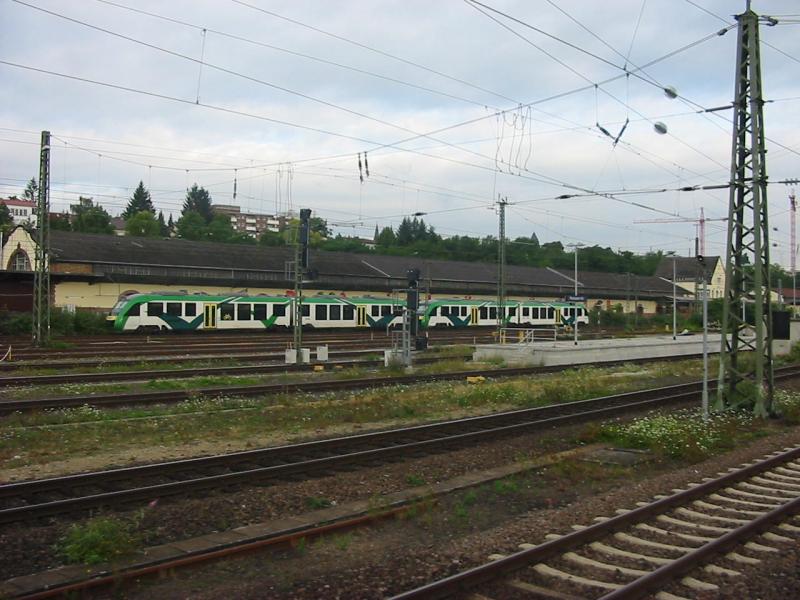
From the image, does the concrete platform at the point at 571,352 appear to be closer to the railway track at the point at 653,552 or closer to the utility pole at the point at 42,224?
the utility pole at the point at 42,224

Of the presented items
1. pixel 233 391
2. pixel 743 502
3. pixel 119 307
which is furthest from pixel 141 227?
pixel 743 502

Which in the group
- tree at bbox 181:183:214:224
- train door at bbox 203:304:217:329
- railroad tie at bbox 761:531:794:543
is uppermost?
tree at bbox 181:183:214:224

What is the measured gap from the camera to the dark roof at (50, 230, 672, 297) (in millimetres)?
54969

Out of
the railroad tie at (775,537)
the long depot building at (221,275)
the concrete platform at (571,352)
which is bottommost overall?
the railroad tie at (775,537)

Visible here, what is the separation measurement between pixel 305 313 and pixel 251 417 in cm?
3163

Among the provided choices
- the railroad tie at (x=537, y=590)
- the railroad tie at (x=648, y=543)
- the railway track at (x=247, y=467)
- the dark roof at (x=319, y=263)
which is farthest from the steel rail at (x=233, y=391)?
the dark roof at (x=319, y=263)

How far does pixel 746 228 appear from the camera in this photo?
51.8 feet

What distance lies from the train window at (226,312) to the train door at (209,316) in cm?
41

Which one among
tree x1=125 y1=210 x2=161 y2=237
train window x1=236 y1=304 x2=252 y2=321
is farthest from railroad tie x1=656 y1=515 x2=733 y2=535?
tree x1=125 y1=210 x2=161 y2=237

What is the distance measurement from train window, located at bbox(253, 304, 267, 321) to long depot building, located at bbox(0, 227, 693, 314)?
3.66m

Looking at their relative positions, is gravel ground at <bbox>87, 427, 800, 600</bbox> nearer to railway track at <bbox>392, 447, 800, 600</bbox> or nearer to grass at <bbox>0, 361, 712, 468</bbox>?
railway track at <bbox>392, 447, 800, 600</bbox>

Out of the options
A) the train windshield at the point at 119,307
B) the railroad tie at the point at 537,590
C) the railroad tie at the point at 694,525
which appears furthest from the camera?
the train windshield at the point at 119,307

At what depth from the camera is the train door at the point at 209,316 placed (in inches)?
1690

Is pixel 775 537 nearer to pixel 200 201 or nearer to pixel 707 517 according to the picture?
pixel 707 517
